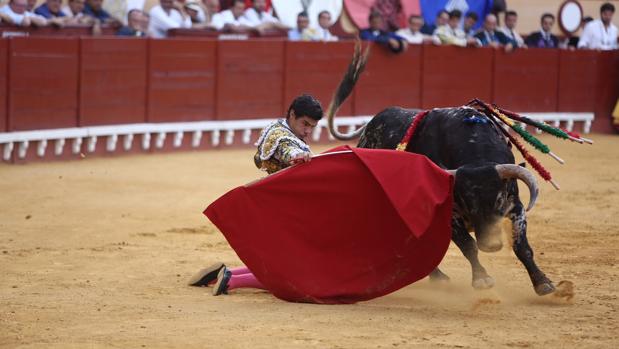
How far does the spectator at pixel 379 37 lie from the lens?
1281 centimetres

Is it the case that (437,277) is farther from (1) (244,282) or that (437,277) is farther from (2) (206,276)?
(2) (206,276)

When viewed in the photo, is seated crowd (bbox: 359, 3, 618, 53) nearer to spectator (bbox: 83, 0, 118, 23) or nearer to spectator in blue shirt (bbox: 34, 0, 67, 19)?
spectator (bbox: 83, 0, 118, 23)

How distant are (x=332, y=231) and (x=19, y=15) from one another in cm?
588

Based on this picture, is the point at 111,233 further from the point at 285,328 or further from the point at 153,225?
the point at 285,328

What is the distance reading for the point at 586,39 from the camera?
15.4 metres

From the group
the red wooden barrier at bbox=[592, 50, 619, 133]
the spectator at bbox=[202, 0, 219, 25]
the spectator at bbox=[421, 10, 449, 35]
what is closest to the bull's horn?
the spectator at bbox=[202, 0, 219, 25]

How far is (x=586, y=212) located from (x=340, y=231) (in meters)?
3.68

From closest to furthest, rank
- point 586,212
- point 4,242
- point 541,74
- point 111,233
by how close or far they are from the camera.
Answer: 1. point 4,242
2. point 111,233
3. point 586,212
4. point 541,74

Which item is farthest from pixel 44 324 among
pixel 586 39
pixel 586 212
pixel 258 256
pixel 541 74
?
pixel 586 39

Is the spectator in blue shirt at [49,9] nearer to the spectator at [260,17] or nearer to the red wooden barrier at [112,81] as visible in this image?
the red wooden barrier at [112,81]

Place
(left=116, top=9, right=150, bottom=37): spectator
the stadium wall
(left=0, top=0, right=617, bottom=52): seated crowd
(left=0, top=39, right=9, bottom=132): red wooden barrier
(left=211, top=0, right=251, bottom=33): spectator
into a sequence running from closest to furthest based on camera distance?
(left=0, top=39, right=9, bottom=132): red wooden barrier → the stadium wall → (left=0, top=0, right=617, bottom=52): seated crowd → (left=116, top=9, right=150, bottom=37): spectator → (left=211, top=0, right=251, bottom=33): spectator

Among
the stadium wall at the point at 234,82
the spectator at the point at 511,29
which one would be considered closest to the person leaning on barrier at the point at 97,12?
the stadium wall at the point at 234,82

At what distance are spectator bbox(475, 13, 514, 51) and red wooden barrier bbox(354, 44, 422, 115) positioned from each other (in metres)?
1.17

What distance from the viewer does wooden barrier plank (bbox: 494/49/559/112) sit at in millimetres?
14242
